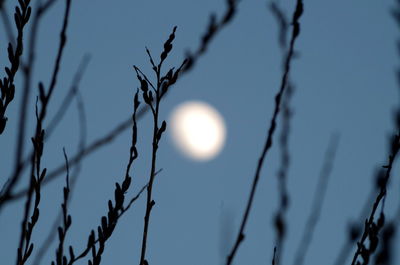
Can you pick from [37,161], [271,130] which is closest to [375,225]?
[271,130]

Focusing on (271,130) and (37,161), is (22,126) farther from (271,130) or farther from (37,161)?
(271,130)

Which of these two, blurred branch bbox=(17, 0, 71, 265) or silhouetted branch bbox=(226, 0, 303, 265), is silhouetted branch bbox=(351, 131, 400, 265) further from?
blurred branch bbox=(17, 0, 71, 265)

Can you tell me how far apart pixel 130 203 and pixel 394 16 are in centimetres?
143

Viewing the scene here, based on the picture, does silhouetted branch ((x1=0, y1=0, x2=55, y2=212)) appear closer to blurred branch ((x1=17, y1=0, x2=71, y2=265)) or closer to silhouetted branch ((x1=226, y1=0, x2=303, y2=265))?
blurred branch ((x1=17, y1=0, x2=71, y2=265))

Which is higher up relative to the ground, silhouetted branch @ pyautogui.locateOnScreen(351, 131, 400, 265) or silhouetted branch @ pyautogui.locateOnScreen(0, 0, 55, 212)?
silhouetted branch @ pyautogui.locateOnScreen(0, 0, 55, 212)

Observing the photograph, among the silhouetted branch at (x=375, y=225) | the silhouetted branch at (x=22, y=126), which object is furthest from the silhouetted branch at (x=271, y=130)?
the silhouetted branch at (x=22, y=126)

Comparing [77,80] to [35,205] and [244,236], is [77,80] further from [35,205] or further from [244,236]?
[244,236]

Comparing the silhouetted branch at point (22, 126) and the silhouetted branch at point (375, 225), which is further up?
the silhouetted branch at point (22, 126)

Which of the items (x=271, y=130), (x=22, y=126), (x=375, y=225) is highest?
(x=22, y=126)

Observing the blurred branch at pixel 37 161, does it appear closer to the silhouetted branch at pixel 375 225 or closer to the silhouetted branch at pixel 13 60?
the silhouetted branch at pixel 13 60

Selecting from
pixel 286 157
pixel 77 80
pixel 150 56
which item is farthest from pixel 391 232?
pixel 77 80

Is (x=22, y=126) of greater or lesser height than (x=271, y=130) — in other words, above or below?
above

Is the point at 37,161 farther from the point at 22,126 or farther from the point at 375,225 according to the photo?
the point at 375,225

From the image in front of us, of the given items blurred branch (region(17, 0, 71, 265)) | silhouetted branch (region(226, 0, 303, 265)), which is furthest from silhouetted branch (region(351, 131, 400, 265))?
blurred branch (region(17, 0, 71, 265))
